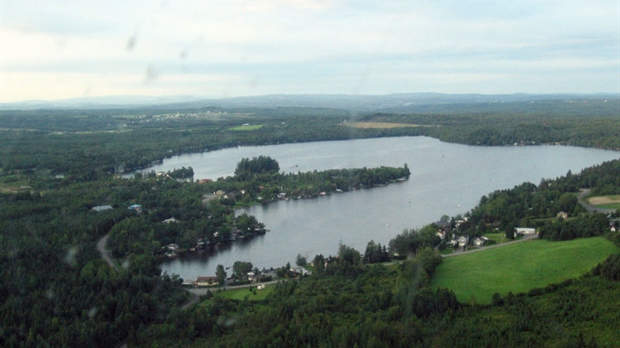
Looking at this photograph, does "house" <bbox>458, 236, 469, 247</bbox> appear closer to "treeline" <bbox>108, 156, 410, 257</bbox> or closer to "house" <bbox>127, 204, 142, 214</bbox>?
"treeline" <bbox>108, 156, 410, 257</bbox>

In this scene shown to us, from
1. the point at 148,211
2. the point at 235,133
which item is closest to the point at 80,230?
the point at 148,211

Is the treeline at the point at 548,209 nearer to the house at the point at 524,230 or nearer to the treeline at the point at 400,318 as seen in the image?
the house at the point at 524,230

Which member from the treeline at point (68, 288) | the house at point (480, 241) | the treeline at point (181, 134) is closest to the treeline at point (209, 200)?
the treeline at point (68, 288)

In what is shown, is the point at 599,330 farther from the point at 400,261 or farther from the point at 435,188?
the point at 435,188

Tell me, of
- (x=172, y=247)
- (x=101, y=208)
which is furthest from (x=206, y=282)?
(x=101, y=208)

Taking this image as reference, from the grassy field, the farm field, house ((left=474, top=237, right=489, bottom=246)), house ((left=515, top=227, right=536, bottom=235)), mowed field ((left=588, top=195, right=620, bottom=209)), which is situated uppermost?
the grassy field

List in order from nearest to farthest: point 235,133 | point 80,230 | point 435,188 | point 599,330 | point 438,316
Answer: point 599,330 < point 438,316 < point 80,230 < point 435,188 < point 235,133

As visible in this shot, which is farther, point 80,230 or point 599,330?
point 80,230

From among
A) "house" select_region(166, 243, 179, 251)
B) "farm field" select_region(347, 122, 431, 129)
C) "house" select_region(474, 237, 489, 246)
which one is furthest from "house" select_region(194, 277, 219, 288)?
"farm field" select_region(347, 122, 431, 129)
